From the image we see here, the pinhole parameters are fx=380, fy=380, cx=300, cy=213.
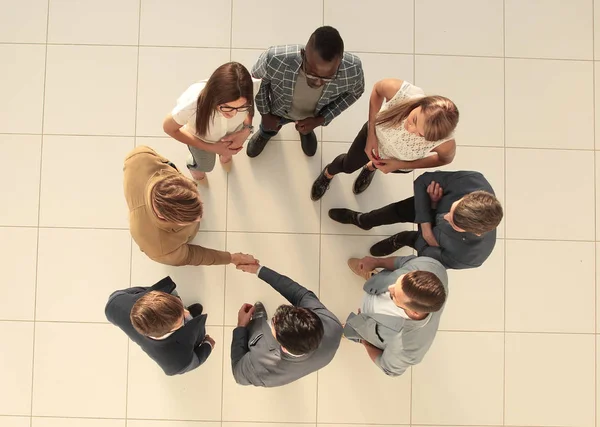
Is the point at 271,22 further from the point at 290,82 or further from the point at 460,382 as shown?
the point at 460,382

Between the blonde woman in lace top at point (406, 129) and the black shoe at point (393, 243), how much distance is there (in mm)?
571

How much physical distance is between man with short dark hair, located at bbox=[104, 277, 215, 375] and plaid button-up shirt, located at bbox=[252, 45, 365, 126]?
3.98ft

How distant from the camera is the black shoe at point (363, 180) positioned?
273 cm

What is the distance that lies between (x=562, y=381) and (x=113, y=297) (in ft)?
10.5

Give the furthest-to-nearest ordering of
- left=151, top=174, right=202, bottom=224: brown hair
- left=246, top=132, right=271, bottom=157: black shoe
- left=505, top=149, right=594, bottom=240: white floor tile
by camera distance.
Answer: left=505, top=149, right=594, bottom=240: white floor tile
left=246, top=132, right=271, bottom=157: black shoe
left=151, top=174, right=202, bottom=224: brown hair

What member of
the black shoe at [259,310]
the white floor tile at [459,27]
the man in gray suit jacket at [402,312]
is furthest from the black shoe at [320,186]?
the white floor tile at [459,27]

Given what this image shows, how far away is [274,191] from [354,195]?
0.60 metres

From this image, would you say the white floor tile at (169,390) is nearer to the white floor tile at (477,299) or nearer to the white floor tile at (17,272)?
the white floor tile at (17,272)

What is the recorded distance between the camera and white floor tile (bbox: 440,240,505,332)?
9.35 ft

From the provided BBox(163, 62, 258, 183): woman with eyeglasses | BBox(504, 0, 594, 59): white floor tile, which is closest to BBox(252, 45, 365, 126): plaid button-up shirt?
BBox(163, 62, 258, 183): woman with eyeglasses

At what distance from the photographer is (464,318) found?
9.36 ft

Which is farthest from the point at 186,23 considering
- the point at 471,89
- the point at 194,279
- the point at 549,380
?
the point at 549,380

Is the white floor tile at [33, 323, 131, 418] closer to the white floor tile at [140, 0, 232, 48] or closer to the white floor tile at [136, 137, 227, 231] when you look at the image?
the white floor tile at [136, 137, 227, 231]

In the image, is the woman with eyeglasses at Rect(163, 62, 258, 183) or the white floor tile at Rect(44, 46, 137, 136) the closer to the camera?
the woman with eyeglasses at Rect(163, 62, 258, 183)
